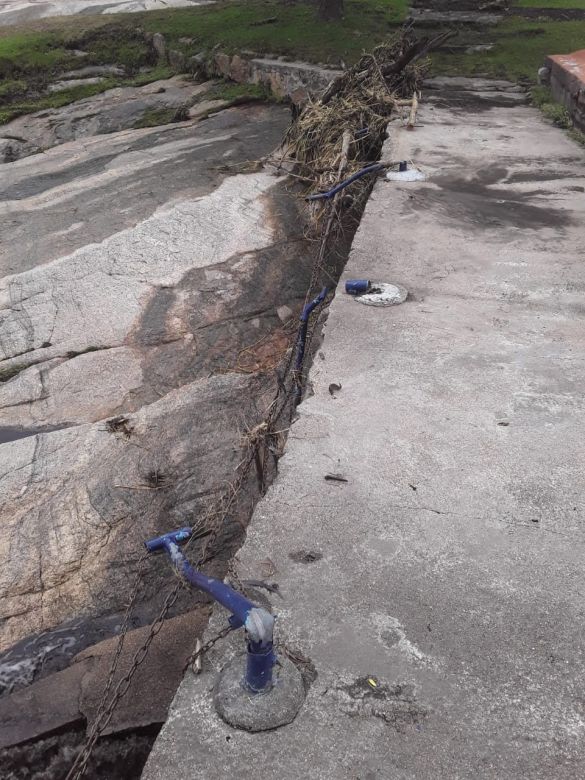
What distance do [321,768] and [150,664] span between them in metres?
Result: 1.15

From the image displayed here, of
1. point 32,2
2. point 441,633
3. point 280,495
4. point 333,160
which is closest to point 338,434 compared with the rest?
point 280,495

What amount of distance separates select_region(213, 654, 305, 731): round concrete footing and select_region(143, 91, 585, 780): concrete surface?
29 millimetres

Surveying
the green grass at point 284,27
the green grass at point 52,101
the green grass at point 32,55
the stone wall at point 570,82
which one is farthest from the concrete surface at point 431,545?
the green grass at point 32,55

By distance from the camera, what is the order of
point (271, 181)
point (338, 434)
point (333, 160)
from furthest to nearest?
point (271, 181)
point (333, 160)
point (338, 434)

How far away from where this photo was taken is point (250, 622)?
1684mm

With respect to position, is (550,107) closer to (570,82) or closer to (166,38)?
(570,82)

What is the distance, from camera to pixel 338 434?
9.48 feet

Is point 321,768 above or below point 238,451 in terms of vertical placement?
above

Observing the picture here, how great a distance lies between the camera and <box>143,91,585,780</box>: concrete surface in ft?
5.90

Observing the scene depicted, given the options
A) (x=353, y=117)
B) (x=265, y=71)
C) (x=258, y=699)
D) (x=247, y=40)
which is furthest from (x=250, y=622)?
(x=247, y=40)

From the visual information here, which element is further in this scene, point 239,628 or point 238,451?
point 238,451

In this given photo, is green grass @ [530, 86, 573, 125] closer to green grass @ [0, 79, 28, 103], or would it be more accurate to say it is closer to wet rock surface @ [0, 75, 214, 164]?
wet rock surface @ [0, 75, 214, 164]

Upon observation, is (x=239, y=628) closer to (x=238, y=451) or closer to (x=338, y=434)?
(x=338, y=434)

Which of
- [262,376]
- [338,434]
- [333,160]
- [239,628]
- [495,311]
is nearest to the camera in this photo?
[239,628]
